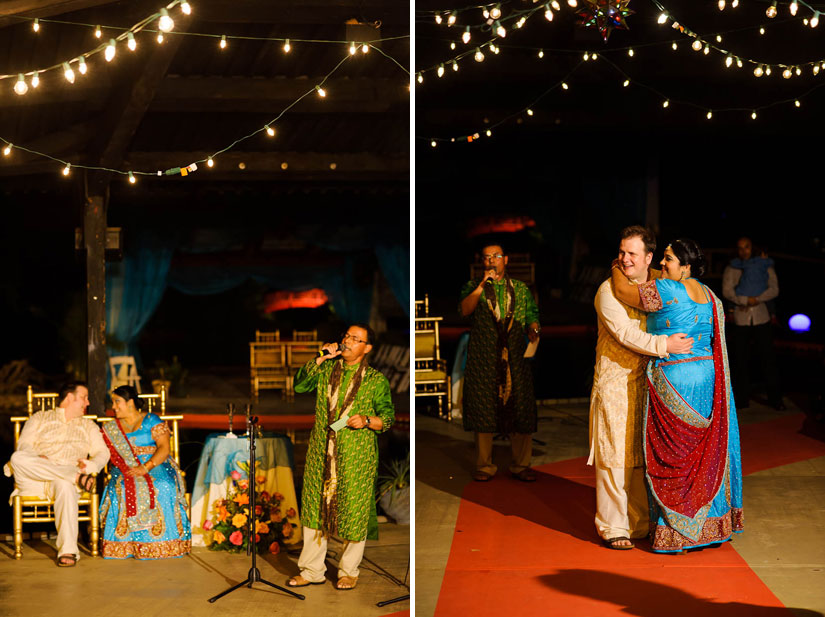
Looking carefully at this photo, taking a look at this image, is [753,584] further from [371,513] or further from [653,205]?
[653,205]

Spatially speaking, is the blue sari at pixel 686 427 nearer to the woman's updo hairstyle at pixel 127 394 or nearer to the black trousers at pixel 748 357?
the woman's updo hairstyle at pixel 127 394

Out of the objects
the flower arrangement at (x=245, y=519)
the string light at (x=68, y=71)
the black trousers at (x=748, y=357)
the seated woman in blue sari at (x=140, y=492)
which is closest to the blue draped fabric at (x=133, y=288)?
the seated woman in blue sari at (x=140, y=492)

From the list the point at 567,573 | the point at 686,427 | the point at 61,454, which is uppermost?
the point at 686,427

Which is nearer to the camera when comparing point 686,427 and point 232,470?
point 686,427

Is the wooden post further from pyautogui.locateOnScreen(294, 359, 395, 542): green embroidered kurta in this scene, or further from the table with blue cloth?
pyautogui.locateOnScreen(294, 359, 395, 542): green embroidered kurta

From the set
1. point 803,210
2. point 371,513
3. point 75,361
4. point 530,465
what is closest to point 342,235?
point 75,361

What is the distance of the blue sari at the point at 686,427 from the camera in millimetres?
3945

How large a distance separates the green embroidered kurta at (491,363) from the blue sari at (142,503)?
60.1 inches

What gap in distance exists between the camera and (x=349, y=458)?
4188 millimetres

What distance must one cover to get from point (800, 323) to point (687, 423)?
6.06 m

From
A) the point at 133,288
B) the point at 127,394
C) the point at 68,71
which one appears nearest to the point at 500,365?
the point at 127,394

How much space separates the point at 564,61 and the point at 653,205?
2215 mm

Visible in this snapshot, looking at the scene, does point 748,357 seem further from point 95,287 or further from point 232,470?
point 95,287

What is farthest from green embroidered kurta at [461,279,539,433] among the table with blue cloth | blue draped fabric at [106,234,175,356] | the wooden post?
blue draped fabric at [106,234,175,356]
